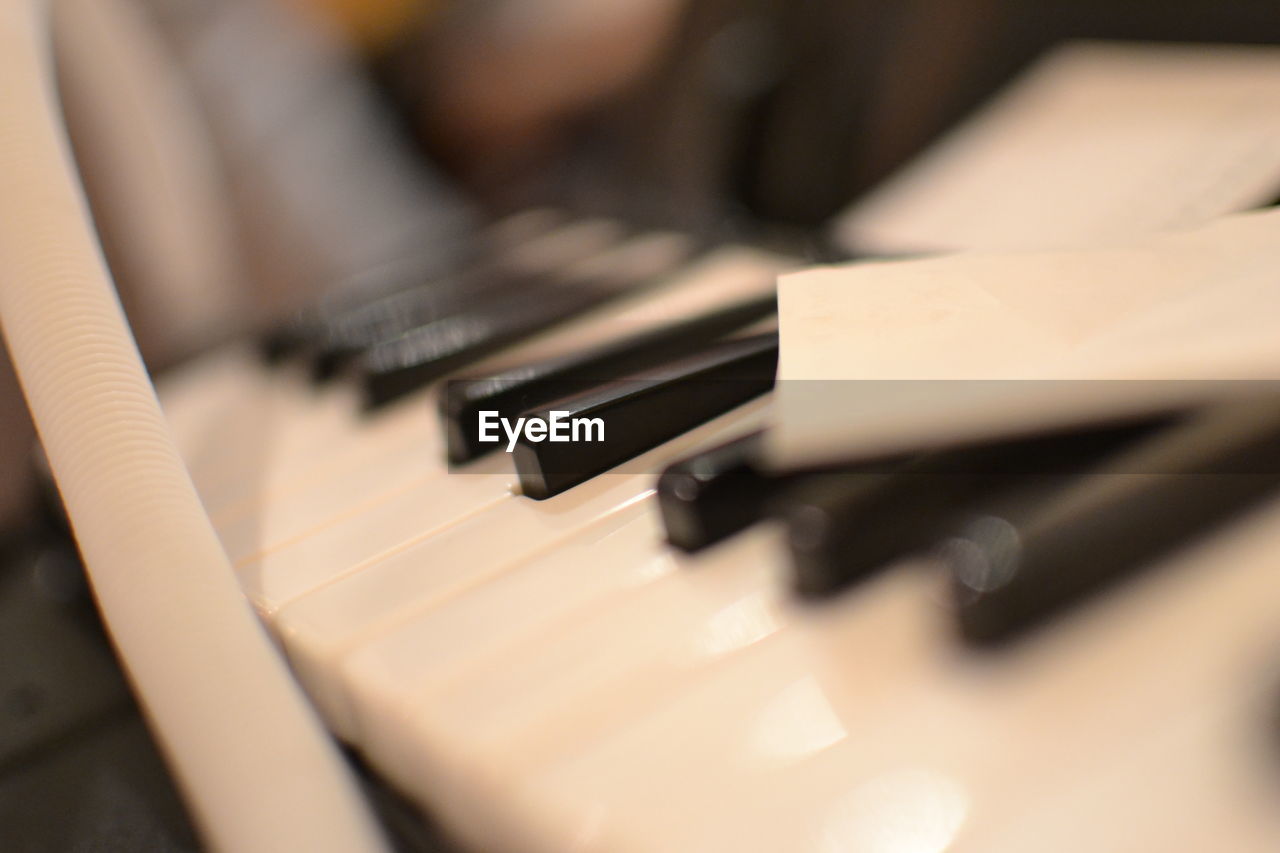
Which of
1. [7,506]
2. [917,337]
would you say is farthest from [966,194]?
[7,506]

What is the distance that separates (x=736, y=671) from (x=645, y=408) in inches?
7.3

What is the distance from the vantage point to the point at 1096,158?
2.26 feet

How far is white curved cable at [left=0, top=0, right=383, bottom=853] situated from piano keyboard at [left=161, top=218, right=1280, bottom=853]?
0.03 metres

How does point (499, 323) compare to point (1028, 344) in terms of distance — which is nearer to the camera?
point (1028, 344)

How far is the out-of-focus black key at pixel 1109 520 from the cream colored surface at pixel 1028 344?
22mm

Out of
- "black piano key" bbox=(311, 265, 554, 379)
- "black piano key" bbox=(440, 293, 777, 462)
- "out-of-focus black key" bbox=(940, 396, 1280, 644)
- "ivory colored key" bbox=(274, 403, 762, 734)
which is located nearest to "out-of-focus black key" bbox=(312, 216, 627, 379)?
"black piano key" bbox=(311, 265, 554, 379)

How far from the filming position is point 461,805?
324mm

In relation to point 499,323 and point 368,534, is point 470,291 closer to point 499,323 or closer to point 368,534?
point 499,323

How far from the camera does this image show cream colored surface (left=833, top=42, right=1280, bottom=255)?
62 centimetres

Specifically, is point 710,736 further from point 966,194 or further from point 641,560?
point 966,194

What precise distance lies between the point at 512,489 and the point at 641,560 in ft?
0.38

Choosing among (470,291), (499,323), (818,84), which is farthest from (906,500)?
(818,84)

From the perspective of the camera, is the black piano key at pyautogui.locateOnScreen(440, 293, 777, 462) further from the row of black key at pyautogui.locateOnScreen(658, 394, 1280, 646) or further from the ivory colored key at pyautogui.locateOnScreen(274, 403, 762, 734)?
the row of black key at pyautogui.locateOnScreen(658, 394, 1280, 646)

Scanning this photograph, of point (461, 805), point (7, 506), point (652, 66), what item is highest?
point (652, 66)
